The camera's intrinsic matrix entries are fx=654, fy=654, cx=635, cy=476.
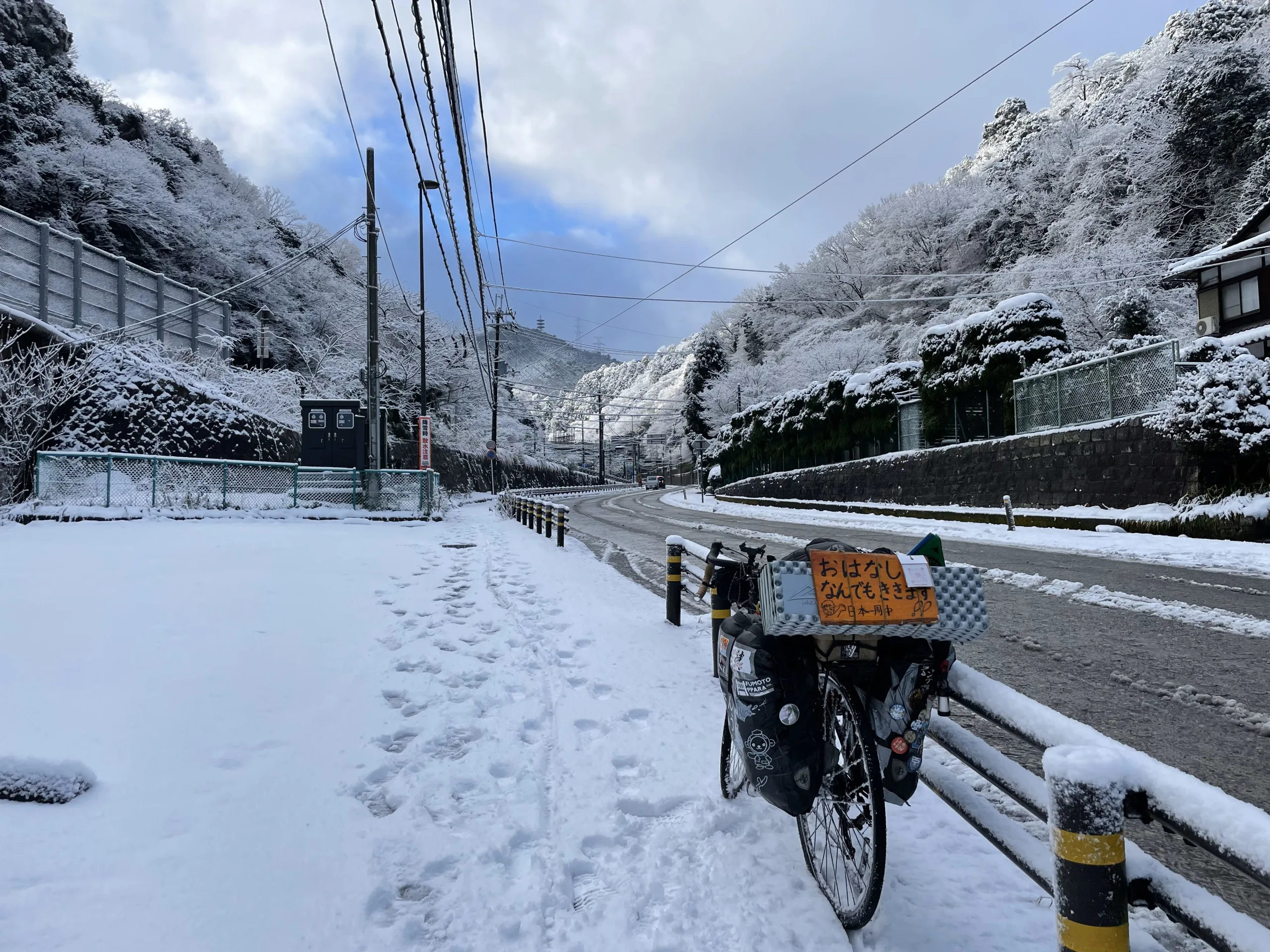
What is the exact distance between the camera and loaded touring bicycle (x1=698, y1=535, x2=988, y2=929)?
7.20ft

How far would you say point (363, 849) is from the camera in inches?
112

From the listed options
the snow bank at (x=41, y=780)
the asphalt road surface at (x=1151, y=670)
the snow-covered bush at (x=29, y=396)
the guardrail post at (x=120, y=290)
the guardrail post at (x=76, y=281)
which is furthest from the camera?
the guardrail post at (x=120, y=290)

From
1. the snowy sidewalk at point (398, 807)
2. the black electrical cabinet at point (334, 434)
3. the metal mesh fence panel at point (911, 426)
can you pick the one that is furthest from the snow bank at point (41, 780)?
the metal mesh fence panel at point (911, 426)

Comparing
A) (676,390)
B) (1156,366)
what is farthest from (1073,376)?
(676,390)

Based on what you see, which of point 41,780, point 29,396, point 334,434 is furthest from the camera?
point 334,434

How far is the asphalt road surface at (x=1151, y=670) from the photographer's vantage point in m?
3.13

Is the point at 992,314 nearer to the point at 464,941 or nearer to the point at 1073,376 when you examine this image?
the point at 1073,376

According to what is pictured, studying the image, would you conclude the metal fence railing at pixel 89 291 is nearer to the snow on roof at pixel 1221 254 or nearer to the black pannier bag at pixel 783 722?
the black pannier bag at pixel 783 722

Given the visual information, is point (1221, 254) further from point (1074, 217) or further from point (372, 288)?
point (372, 288)

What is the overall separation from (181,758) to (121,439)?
1837 cm

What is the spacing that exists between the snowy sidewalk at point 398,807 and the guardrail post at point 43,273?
1566 cm

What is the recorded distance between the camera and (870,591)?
7.35ft

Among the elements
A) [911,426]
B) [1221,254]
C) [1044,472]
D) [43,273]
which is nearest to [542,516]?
[1044,472]

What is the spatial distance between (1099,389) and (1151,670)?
45.4 feet
